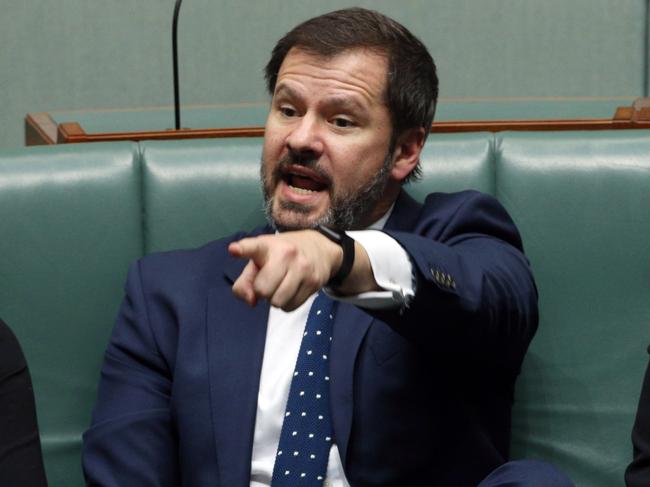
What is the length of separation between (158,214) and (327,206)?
0.27 m

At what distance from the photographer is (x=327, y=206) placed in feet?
5.02

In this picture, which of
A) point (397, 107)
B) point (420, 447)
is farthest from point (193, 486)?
point (397, 107)

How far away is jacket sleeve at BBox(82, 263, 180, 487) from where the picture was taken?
4.82 feet

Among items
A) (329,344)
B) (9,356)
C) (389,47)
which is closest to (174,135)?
(389,47)

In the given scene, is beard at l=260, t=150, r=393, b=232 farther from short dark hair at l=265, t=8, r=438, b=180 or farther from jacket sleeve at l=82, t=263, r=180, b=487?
jacket sleeve at l=82, t=263, r=180, b=487

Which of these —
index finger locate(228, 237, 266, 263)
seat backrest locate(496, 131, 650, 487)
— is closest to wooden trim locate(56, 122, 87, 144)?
seat backrest locate(496, 131, 650, 487)

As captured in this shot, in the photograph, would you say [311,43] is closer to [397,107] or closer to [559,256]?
[397,107]

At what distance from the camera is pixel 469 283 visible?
4.28ft

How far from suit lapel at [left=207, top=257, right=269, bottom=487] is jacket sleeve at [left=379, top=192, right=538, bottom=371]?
0.23 m

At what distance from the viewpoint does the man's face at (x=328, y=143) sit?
5.02ft

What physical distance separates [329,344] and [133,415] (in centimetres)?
25

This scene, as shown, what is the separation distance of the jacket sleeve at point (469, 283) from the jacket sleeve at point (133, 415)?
13.7 inches

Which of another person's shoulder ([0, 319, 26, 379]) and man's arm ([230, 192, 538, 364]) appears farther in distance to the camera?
another person's shoulder ([0, 319, 26, 379])

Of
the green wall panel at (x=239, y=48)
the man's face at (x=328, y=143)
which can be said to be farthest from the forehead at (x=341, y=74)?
the green wall panel at (x=239, y=48)
